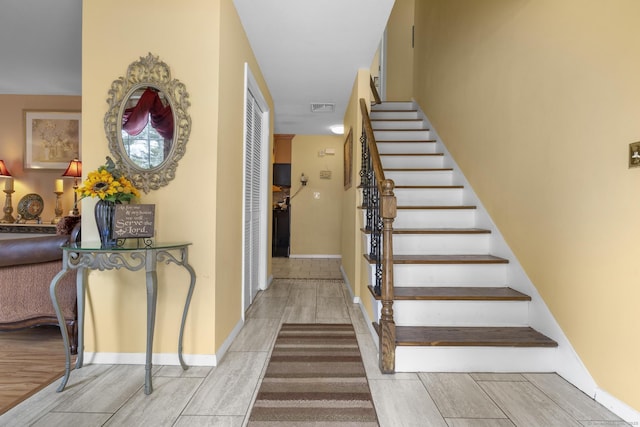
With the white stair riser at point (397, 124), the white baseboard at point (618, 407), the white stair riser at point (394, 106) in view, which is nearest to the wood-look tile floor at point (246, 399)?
the white baseboard at point (618, 407)

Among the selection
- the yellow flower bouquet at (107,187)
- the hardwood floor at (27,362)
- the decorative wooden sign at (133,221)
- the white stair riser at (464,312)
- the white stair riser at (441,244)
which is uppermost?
the yellow flower bouquet at (107,187)

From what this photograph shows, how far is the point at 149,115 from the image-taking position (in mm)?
2137

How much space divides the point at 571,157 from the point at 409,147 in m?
2.21

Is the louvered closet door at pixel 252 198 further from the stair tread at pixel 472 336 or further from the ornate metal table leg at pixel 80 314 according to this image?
the stair tread at pixel 472 336

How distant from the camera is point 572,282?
6.22 feet

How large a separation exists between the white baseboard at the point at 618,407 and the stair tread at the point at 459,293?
0.61m

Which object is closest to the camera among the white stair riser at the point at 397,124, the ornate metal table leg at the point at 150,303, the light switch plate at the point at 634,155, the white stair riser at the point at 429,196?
the light switch plate at the point at 634,155

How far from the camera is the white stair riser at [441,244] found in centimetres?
278

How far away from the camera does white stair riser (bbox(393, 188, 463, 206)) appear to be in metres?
3.29

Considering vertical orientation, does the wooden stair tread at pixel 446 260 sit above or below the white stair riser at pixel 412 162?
below

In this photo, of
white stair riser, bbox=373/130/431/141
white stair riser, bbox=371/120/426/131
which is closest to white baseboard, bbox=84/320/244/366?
white stair riser, bbox=373/130/431/141

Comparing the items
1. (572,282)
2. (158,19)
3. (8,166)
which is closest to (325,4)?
(158,19)

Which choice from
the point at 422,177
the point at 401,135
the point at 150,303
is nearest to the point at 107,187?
the point at 150,303

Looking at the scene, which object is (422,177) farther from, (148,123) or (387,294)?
(148,123)
